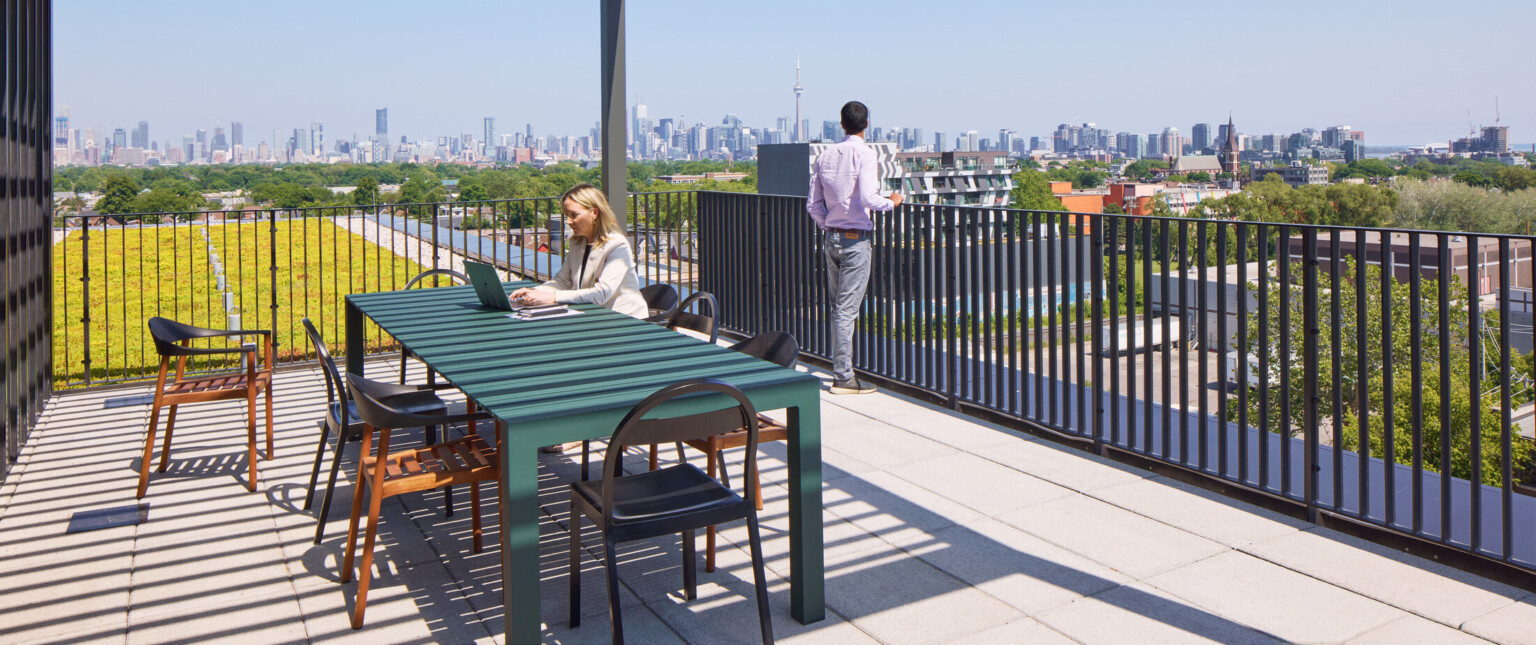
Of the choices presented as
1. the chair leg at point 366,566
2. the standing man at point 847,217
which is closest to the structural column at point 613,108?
the standing man at point 847,217

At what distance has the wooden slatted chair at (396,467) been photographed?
9.16 feet

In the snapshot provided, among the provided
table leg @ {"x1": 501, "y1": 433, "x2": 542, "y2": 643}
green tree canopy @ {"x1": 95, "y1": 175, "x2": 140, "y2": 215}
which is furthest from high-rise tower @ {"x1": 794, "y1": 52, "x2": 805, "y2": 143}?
table leg @ {"x1": 501, "y1": 433, "x2": 542, "y2": 643}

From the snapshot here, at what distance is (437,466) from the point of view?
302 cm

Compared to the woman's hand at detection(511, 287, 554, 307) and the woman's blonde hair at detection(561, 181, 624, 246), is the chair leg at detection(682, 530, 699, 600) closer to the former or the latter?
the woman's hand at detection(511, 287, 554, 307)

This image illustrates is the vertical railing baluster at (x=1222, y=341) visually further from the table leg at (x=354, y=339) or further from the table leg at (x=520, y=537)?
the table leg at (x=354, y=339)

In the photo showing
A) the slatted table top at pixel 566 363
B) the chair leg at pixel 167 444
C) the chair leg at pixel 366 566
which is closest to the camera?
the slatted table top at pixel 566 363

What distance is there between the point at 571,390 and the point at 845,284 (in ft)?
10.6

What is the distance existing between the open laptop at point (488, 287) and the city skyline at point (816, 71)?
101 meters

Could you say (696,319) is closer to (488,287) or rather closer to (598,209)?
(598,209)

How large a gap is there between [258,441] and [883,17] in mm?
139519

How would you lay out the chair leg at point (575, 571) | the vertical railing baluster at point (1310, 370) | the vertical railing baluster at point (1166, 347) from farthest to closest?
the vertical railing baluster at point (1166, 347)
the vertical railing baluster at point (1310, 370)
the chair leg at point (575, 571)

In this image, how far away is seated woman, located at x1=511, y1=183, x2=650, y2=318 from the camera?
4.18 meters

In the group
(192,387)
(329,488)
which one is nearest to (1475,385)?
(329,488)

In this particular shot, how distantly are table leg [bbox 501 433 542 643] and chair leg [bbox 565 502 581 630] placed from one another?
0.90 ft
